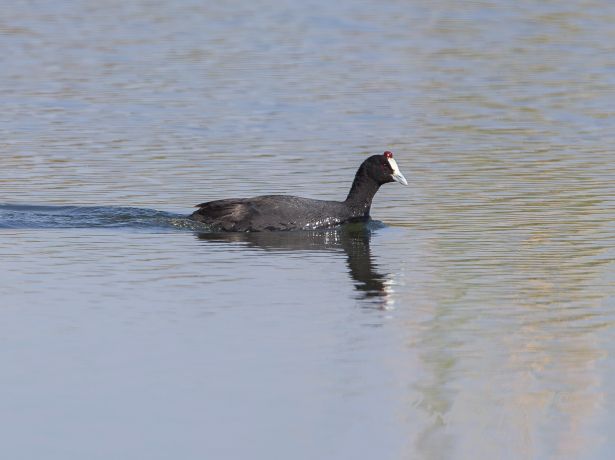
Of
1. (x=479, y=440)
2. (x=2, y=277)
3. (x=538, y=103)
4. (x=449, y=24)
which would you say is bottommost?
(x=479, y=440)

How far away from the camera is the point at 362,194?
15.8 metres

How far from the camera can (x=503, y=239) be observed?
13.9 metres

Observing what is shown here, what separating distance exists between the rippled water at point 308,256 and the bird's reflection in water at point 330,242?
0.18 feet

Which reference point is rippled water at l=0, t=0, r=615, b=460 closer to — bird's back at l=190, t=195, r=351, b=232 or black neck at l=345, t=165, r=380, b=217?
bird's back at l=190, t=195, r=351, b=232

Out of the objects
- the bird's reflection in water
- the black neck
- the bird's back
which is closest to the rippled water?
the bird's reflection in water

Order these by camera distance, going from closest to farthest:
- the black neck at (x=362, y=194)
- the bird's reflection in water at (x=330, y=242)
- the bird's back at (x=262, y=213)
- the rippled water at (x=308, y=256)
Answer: the rippled water at (x=308, y=256) < the bird's reflection in water at (x=330, y=242) < the bird's back at (x=262, y=213) < the black neck at (x=362, y=194)

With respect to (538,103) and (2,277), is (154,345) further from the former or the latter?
(538,103)

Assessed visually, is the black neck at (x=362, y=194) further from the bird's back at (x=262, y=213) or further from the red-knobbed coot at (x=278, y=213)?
the bird's back at (x=262, y=213)

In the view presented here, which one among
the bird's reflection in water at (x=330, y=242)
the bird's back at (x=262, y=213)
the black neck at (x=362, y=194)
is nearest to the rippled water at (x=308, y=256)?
the bird's reflection in water at (x=330, y=242)

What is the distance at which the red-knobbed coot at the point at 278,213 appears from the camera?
14.9m

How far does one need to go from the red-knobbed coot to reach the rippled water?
182mm

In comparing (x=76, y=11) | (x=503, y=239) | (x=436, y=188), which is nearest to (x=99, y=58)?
(x=76, y=11)

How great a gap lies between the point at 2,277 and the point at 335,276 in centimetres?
265

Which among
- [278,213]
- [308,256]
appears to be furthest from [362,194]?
[308,256]
